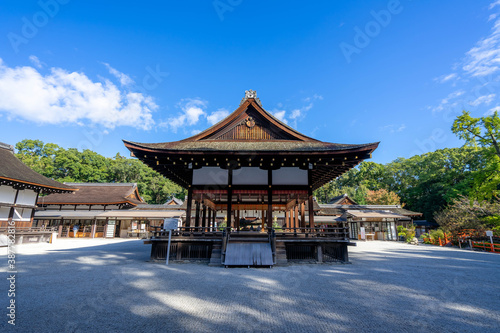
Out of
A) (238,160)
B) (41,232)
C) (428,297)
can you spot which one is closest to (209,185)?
(238,160)

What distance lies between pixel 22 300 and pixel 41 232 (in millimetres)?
18112

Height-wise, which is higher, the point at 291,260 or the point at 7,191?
the point at 7,191

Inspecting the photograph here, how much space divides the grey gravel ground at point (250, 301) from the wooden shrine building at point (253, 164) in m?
1.96

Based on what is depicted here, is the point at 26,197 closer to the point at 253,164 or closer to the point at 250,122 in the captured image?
the point at 250,122

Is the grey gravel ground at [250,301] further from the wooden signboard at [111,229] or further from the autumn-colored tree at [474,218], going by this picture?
the wooden signboard at [111,229]

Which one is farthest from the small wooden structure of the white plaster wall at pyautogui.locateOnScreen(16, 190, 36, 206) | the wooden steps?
the wooden steps

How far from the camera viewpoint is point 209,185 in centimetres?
1084

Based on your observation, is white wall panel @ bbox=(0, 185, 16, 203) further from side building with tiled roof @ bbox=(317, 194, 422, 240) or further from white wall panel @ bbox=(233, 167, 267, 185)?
side building with tiled roof @ bbox=(317, 194, 422, 240)

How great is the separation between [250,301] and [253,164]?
6.71m

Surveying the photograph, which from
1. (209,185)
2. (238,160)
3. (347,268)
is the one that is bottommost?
(347,268)

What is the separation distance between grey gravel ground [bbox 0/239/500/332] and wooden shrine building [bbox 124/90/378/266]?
6.42 ft

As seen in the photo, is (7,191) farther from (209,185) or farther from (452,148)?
(452,148)

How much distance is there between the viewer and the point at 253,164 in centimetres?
1065

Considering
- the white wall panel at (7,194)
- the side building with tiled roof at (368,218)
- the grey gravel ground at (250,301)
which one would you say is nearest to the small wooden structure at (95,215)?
the white wall panel at (7,194)
